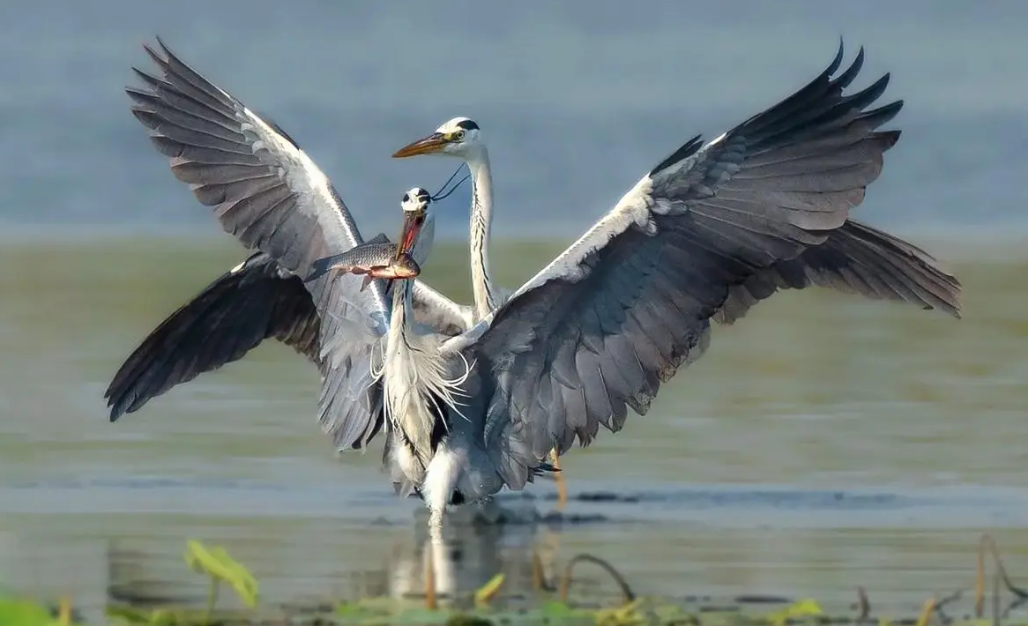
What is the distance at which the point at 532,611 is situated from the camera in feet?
24.4

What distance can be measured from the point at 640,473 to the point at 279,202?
2.05 metres

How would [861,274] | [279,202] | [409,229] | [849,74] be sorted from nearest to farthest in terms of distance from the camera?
[849,74] < [409,229] < [279,202] < [861,274]

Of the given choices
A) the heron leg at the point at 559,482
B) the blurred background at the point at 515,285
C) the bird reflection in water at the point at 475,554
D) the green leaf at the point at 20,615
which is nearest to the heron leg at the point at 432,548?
the bird reflection in water at the point at 475,554

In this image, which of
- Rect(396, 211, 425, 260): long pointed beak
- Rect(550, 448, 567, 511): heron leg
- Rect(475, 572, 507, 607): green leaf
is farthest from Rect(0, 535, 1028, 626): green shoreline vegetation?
Rect(550, 448, 567, 511): heron leg

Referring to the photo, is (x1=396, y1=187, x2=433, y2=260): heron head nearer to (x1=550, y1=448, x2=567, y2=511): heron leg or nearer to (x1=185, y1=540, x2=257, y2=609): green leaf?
(x1=550, y1=448, x2=567, y2=511): heron leg

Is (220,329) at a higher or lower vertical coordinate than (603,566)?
higher

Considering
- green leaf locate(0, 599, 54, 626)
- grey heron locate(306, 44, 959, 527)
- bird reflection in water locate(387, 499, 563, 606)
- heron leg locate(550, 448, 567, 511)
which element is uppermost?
grey heron locate(306, 44, 959, 527)

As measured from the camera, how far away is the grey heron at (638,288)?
9383mm

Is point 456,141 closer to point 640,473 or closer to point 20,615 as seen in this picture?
point 640,473

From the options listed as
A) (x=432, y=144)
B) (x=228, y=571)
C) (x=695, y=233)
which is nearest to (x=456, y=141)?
(x=432, y=144)

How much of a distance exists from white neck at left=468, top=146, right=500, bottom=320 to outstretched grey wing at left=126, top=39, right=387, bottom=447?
37.9 inches

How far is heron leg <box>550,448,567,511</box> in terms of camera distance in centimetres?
1044

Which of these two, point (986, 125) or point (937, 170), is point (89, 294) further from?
point (986, 125)

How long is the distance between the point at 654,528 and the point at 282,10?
83.9ft
